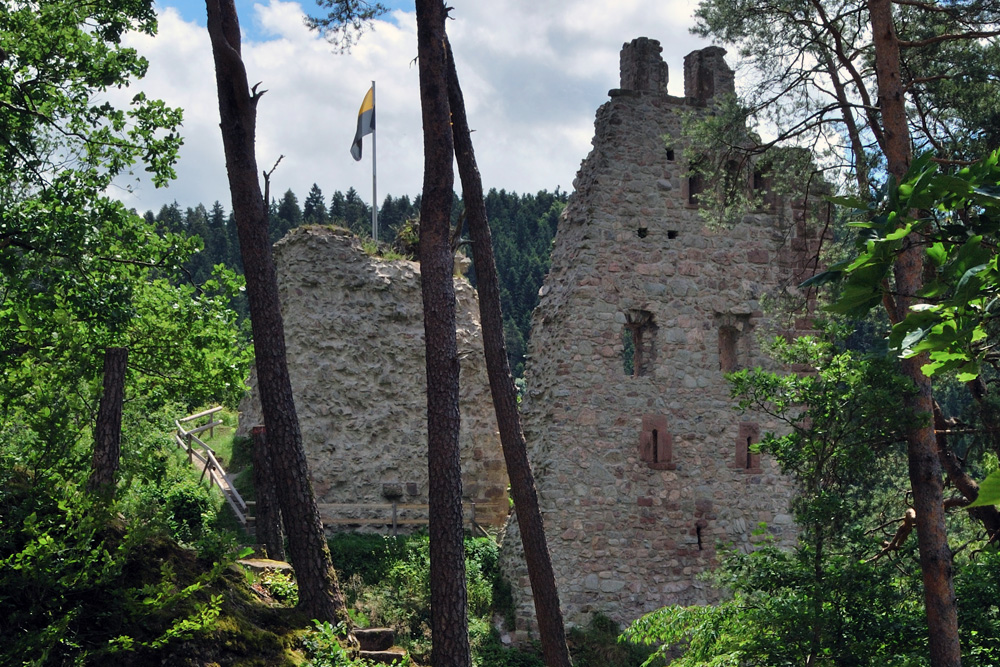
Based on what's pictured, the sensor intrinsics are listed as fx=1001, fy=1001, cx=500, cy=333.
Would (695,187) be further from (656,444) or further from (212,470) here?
(212,470)

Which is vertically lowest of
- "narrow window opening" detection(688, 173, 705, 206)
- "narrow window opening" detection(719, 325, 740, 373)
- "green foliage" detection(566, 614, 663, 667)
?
"green foliage" detection(566, 614, 663, 667)

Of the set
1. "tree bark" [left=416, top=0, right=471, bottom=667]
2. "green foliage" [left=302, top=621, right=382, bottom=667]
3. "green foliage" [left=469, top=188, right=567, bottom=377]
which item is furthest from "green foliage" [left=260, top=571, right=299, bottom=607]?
"green foliage" [left=469, top=188, right=567, bottom=377]

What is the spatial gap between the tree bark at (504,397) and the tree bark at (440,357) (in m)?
0.88

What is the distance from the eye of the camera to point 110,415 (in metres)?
8.85

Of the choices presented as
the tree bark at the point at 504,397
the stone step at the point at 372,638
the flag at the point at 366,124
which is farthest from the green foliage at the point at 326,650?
the flag at the point at 366,124

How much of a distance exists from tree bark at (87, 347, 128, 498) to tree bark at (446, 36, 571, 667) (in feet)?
10.9

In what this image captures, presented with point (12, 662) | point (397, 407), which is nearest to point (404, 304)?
point (397, 407)

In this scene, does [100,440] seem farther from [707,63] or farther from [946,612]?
[707,63]

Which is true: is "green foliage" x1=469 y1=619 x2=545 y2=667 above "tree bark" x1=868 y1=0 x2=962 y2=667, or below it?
below

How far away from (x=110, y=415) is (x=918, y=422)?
681 cm

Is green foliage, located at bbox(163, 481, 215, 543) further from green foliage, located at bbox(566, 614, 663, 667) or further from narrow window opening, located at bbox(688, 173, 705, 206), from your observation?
narrow window opening, located at bbox(688, 173, 705, 206)

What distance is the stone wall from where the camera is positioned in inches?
588

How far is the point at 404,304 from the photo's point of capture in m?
15.7

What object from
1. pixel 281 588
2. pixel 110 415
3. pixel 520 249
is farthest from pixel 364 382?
pixel 520 249
